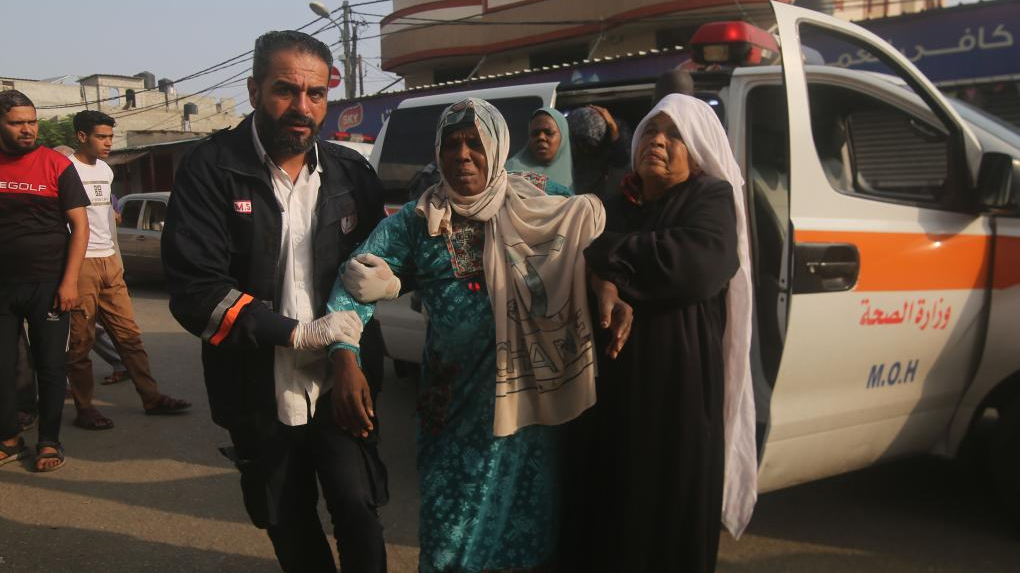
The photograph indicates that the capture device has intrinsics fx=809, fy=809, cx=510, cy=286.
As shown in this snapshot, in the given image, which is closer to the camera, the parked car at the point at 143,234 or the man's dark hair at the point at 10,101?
the man's dark hair at the point at 10,101

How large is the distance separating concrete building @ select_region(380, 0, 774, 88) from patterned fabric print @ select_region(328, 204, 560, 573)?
41.2 ft

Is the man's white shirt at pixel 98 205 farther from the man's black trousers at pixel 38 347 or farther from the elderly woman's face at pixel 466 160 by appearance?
the elderly woman's face at pixel 466 160

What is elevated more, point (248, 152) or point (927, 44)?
point (927, 44)

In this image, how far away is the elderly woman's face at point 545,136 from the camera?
4.16 metres

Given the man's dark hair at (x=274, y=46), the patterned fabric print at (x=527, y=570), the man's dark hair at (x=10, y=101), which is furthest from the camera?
the man's dark hair at (x=10, y=101)

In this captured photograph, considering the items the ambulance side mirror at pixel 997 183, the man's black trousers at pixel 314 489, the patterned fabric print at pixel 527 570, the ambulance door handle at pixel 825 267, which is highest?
the ambulance side mirror at pixel 997 183

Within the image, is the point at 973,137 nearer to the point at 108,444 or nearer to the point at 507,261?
the point at 507,261

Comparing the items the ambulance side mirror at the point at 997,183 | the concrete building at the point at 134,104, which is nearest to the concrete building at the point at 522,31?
the ambulance side mirror at the point at 997,183

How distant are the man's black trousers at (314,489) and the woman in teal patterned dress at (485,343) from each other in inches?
6.4

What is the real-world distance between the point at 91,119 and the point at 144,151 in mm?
20720

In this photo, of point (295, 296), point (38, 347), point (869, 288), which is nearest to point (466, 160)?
point (295, 296)

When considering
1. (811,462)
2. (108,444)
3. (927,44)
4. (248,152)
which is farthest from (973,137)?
(927,44)

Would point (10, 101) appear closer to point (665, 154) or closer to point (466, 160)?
point (466, 160)

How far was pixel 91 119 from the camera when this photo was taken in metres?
5.05
